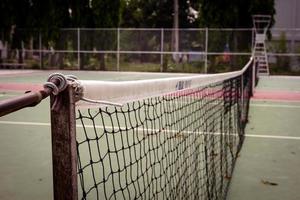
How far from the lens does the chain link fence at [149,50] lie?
2562 cm

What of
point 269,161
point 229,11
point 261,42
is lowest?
point 269,161

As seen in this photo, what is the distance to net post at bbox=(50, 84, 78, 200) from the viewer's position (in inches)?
64.9

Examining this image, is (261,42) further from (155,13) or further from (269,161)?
(155,13)

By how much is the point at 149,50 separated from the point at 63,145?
25340mm

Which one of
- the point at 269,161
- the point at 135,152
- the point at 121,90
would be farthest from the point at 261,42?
the point at 121,90

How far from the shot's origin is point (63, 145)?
5.45ft

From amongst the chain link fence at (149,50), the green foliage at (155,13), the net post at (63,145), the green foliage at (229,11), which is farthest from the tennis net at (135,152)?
the green foliage at (155,13)

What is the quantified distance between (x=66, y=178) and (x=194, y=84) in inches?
108

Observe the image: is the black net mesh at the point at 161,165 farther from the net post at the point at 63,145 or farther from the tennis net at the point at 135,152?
the net post at the point at 63,145

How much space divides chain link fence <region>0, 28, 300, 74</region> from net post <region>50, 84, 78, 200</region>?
943 inches

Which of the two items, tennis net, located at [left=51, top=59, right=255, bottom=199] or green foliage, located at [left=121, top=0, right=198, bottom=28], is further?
green foliage, located at [left=121, top=0, right=198, bottom=28]

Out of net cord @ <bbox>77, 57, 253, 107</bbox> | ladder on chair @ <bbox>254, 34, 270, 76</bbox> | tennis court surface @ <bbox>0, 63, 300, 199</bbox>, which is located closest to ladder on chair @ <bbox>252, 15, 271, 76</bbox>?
ladder on chair @ <bbox>254, 34, 270, 76</bbox>

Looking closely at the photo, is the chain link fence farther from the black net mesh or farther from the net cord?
the net cord

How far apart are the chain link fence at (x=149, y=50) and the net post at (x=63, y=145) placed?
23949 mm
